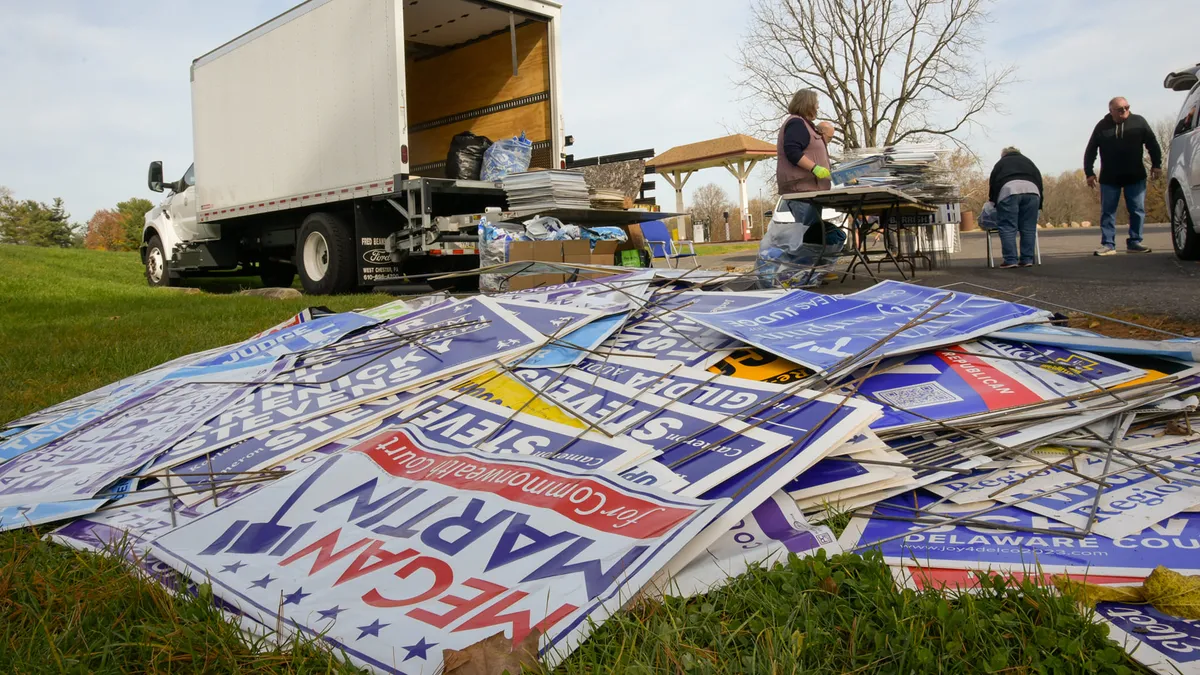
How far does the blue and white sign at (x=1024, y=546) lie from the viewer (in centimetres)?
142

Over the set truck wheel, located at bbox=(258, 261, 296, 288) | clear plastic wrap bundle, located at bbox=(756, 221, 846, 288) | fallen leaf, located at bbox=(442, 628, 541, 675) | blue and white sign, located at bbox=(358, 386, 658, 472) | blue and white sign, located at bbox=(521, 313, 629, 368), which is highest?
truck wheel, located at bbox=(258, 261, 296, 288)

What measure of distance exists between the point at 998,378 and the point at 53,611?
96.3 inches

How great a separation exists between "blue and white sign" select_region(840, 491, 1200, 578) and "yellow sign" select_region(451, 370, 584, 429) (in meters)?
0.91

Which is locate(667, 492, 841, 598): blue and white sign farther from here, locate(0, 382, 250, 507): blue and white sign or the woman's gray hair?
the woman's gray hair

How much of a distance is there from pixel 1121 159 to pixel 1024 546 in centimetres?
846

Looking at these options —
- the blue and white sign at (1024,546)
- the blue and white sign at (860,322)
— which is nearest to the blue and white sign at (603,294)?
the blue and white sign at (860,322)

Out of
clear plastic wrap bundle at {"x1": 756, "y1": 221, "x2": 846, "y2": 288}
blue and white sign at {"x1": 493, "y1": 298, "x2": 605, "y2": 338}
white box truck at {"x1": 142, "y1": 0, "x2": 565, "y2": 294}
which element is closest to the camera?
blue and white sign at {"x1": 493, "y1": 298, "x2": 605, "y2": 338}

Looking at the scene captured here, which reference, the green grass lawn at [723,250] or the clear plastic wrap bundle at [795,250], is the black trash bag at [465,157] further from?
the green grass lawn at [723,250]

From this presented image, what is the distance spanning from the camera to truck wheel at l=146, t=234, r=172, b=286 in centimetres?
1202

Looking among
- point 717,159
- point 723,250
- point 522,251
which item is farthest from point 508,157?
point 717,159

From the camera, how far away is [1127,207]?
8.51m

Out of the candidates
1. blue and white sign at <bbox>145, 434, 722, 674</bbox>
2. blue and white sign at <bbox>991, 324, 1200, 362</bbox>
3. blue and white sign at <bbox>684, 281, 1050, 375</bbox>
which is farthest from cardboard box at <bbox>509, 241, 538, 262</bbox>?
blue and white sign at <bbox>145, 434, 722, 674</bbox>

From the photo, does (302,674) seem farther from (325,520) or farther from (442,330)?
(442,330)

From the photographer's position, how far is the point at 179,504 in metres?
2.02
